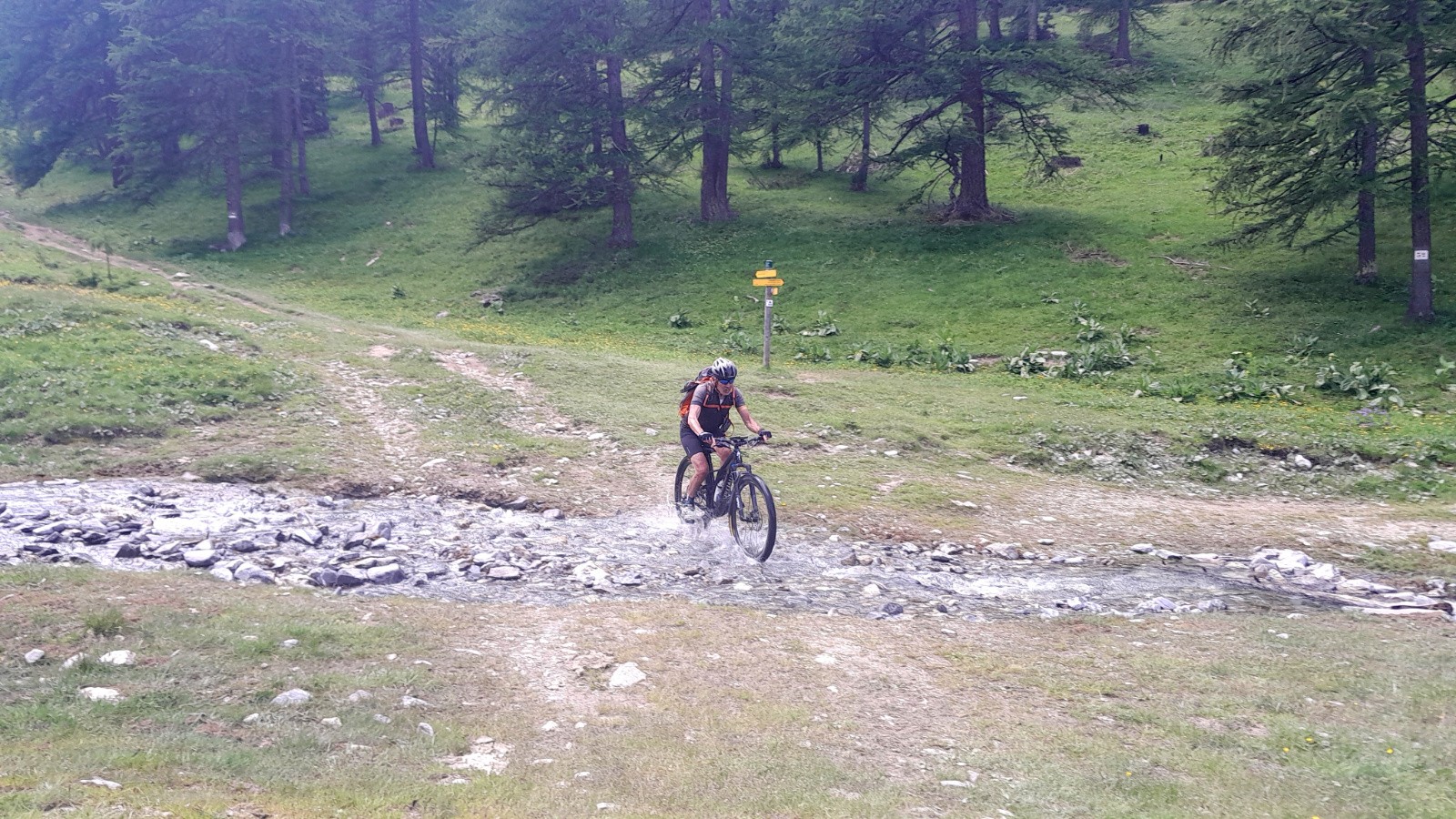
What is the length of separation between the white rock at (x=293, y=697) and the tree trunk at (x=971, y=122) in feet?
91.8

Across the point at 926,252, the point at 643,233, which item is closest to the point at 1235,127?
the point at 926,252

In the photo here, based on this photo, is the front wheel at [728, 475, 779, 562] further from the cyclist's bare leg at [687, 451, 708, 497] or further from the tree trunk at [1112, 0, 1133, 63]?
the tree trunk at [1112, 0, 1133, 63]

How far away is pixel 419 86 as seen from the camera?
46.5 m

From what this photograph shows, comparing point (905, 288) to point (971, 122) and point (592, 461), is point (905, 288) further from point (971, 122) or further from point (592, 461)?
point (592, 461)

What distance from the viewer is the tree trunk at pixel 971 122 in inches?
1190

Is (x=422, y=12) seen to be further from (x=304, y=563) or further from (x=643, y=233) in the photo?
(x=304, y=563)

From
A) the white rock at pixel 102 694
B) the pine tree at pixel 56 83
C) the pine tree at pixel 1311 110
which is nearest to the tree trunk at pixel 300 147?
the pine tree at pixel 56 83

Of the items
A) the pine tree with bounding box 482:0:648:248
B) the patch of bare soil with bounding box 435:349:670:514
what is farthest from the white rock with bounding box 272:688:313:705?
the pine tree with bounding box 482:0:648:248

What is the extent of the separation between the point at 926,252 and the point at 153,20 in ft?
117

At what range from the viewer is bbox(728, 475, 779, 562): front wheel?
10094 mm

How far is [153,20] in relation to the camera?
134 ft

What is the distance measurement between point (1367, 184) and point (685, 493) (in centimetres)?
1957

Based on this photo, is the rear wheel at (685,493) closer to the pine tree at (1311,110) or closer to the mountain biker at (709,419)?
the mountain biker at (709,419)

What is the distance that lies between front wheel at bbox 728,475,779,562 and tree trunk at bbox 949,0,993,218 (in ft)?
74.9
